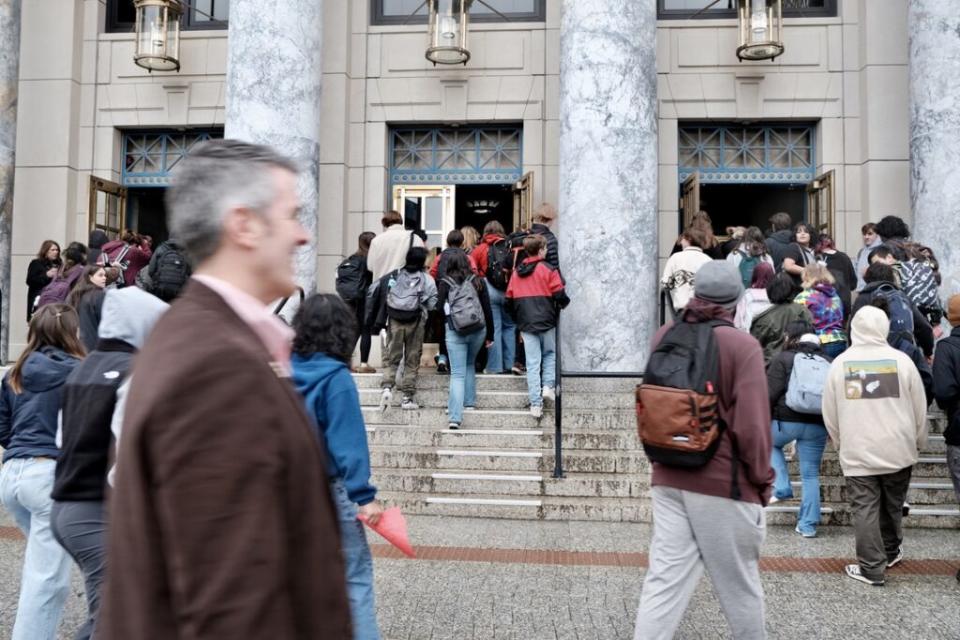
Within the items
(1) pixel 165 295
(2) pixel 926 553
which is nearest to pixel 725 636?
(2) pixel 926 553

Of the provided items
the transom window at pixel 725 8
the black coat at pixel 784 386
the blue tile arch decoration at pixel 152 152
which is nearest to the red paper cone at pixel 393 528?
the black coat at pixel 784 386

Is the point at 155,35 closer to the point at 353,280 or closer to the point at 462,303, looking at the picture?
the point at 353,280

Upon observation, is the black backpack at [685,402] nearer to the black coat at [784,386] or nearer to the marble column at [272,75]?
the black coat at [784,386]

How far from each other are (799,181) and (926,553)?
333 inches

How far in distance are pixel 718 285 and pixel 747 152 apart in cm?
1085

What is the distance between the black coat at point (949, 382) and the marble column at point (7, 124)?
12.7m

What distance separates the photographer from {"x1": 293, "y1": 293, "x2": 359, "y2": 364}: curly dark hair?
145 inches

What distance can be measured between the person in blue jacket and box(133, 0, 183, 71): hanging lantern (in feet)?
37.8

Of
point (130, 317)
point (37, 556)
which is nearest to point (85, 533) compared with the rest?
point (37, 556)

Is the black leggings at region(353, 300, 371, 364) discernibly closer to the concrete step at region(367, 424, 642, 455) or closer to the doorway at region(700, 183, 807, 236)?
the concrete step at region(367, 424, 642, 455)

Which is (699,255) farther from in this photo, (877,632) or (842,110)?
(842,110)

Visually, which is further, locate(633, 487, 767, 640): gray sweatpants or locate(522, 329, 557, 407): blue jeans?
locate(522, 329, 557, 407): blue jeans

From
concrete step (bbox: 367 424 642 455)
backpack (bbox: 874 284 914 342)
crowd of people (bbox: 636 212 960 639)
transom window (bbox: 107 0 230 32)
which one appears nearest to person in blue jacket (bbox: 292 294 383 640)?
crowd of people (bbox: 636 212 960 639)

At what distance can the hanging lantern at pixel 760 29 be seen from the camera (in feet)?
42.3
